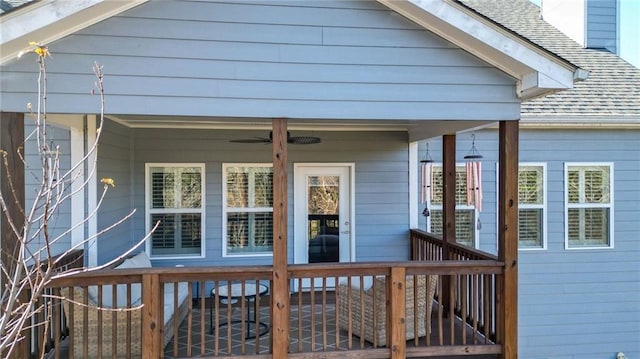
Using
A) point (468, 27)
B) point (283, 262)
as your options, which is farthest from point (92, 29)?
point (468, 27)

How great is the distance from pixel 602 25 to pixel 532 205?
4.19 metres

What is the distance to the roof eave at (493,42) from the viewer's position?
357 centimetres

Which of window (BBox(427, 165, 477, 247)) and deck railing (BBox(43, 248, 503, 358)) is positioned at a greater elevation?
window (BBox(427, 165, 477, 247))

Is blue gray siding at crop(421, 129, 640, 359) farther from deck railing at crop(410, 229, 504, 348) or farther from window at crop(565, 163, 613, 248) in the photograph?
deck railing at crop(410, 229, 504, 348)

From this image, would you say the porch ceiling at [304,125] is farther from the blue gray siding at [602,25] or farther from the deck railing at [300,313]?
the blue gray siding at [602,25]

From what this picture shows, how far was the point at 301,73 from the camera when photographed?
3.72 meters

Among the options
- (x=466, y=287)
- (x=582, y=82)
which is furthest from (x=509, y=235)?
(x=582, y=82)

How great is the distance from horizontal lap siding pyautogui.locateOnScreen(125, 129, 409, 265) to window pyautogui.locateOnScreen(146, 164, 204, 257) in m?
0.14

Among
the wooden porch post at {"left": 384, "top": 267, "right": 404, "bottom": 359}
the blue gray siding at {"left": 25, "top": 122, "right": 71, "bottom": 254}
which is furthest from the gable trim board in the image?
the wooden porch post at {"left": 384, "top": 267, "right": 404, "bottom": 359}

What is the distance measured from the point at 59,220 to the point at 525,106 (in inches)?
263

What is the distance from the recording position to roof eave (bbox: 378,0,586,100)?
3570 mm

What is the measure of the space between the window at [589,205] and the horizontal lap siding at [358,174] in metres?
2.68

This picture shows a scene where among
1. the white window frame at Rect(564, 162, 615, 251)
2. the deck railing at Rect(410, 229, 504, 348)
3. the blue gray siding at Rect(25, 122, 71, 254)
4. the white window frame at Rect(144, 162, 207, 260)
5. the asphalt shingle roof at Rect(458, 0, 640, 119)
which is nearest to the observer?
the deck railing at Rect(410, 229, 504, 348)

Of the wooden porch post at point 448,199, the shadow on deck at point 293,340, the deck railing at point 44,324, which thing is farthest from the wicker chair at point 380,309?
the deck railing at point 44,324
